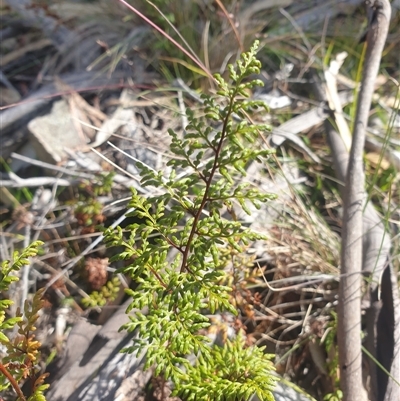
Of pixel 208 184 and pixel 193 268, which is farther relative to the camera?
pixel 193 268

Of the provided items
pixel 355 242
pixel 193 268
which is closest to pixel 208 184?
pixel 193 268

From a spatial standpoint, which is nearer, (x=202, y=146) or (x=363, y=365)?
(x=202, y=146)

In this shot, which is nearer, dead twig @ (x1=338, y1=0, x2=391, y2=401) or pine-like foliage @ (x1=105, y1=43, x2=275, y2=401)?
pine-like foliage @ (x1=105, y1=43, x2=275, y2=401)

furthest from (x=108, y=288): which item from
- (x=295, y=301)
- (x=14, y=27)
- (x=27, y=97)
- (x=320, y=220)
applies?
(x=14, y=27)

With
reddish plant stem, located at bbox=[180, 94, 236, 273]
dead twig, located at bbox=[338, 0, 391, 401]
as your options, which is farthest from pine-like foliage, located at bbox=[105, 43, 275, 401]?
dead twig, located at bbox=[338, 0, 391, 401]

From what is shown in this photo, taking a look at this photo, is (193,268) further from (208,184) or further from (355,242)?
(355,242)

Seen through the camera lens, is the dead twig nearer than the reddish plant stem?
No

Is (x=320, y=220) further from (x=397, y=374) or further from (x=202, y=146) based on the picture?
(x=202, y=146)

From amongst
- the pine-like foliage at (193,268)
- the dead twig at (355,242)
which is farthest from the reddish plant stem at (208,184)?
the dead twig at (355,242)

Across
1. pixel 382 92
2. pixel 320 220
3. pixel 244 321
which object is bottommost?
pixel 244 321

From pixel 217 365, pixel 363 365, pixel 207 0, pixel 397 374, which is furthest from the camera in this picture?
pixel 207 0

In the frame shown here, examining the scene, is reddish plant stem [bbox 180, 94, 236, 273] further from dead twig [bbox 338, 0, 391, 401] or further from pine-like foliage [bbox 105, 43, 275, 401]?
dead twig [bbox 338, 0, 391, 401]
